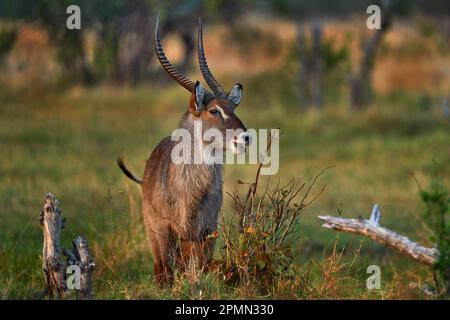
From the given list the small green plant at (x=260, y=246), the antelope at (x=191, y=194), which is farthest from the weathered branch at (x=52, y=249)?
the small green plant at (x=260, y=246)

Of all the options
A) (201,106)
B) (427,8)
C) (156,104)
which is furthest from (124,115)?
(427,8)

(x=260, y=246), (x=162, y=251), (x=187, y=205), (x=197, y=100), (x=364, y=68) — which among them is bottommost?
(x=162, y=251)

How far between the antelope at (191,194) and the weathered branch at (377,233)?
0.95 m

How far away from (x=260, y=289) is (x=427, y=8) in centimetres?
2656

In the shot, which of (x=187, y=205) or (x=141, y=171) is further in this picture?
(x=141, y=171)

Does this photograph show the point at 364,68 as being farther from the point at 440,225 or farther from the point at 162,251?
the point at 162,251

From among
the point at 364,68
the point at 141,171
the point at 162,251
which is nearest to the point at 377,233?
the point at 162,251

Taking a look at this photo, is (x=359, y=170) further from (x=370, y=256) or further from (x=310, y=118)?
(x=370, y=256)

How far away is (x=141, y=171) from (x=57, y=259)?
6223mm

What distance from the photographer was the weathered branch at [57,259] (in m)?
5.96

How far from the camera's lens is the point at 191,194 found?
6855mm

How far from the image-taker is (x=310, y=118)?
53.3 ft

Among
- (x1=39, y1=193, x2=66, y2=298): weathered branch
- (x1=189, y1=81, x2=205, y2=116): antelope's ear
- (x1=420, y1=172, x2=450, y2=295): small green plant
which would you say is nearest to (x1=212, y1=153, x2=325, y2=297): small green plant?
(x1=189, y1=81, x2=205, y2=116): antelope's ear
